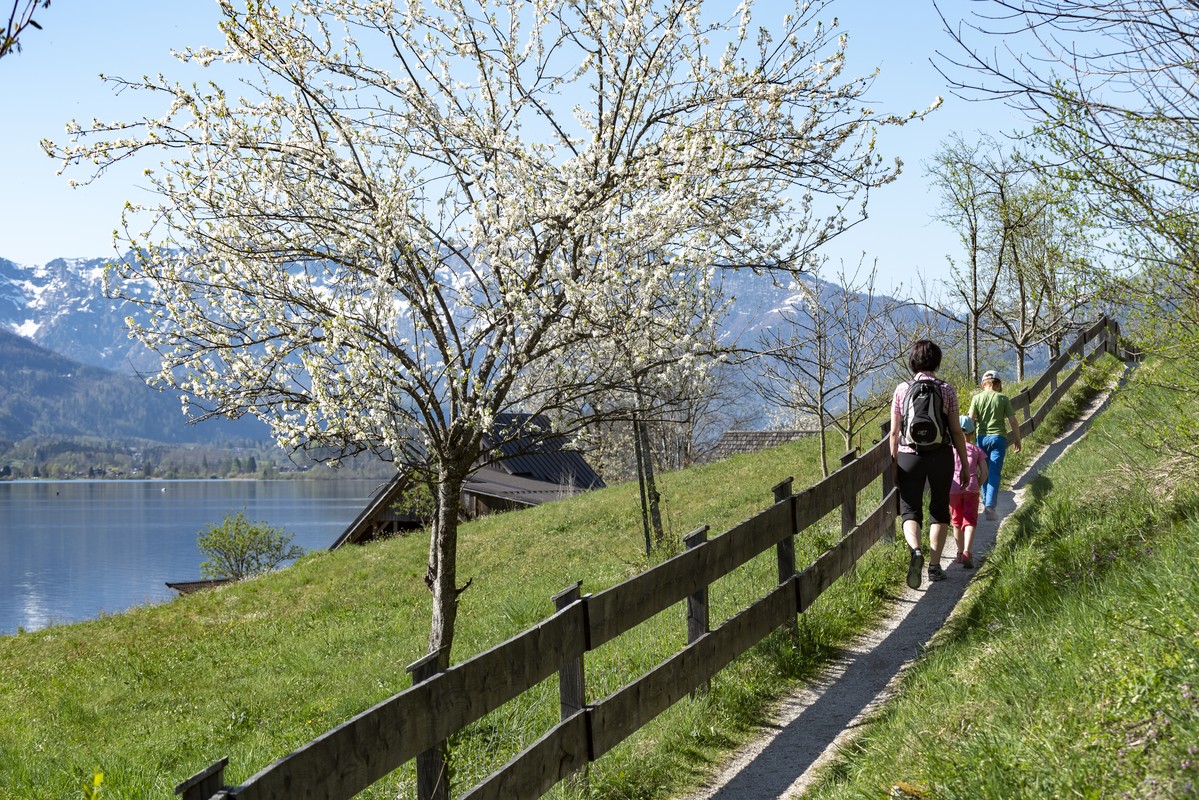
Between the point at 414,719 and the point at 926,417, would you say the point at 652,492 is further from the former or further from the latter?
the point at 414,719

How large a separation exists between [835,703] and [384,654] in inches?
413

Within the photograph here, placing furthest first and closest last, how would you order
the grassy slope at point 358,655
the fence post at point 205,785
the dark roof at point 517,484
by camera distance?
the dark roof at point 517,484 < the grassy slope at point 358,655 < the fence post at point 205,785

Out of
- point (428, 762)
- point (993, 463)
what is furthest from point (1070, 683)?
point (993, 463)

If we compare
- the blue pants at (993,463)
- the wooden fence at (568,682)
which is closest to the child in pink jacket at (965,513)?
the wooden fence at (568,682)

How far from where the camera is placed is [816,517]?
7.86m

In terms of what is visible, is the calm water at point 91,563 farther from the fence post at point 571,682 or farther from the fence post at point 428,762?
the fence post at point 428,762

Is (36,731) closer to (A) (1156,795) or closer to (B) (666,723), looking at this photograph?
(B) (666,723)

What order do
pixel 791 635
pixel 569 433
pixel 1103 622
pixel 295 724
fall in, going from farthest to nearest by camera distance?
pixel 295 724 < pixel 569 433 < pixel 791 635 < pixel 1103 622

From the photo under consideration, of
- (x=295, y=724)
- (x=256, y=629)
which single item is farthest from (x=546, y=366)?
(x=256, y=629)

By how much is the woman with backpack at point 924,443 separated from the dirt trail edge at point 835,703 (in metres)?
0.49

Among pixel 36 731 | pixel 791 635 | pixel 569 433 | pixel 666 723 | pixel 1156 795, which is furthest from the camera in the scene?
pixel 36 731

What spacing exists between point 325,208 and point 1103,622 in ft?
21.4

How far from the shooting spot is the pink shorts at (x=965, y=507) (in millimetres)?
9336

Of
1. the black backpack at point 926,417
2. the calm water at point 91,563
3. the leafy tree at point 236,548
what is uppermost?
the black backpack at point 926,417
